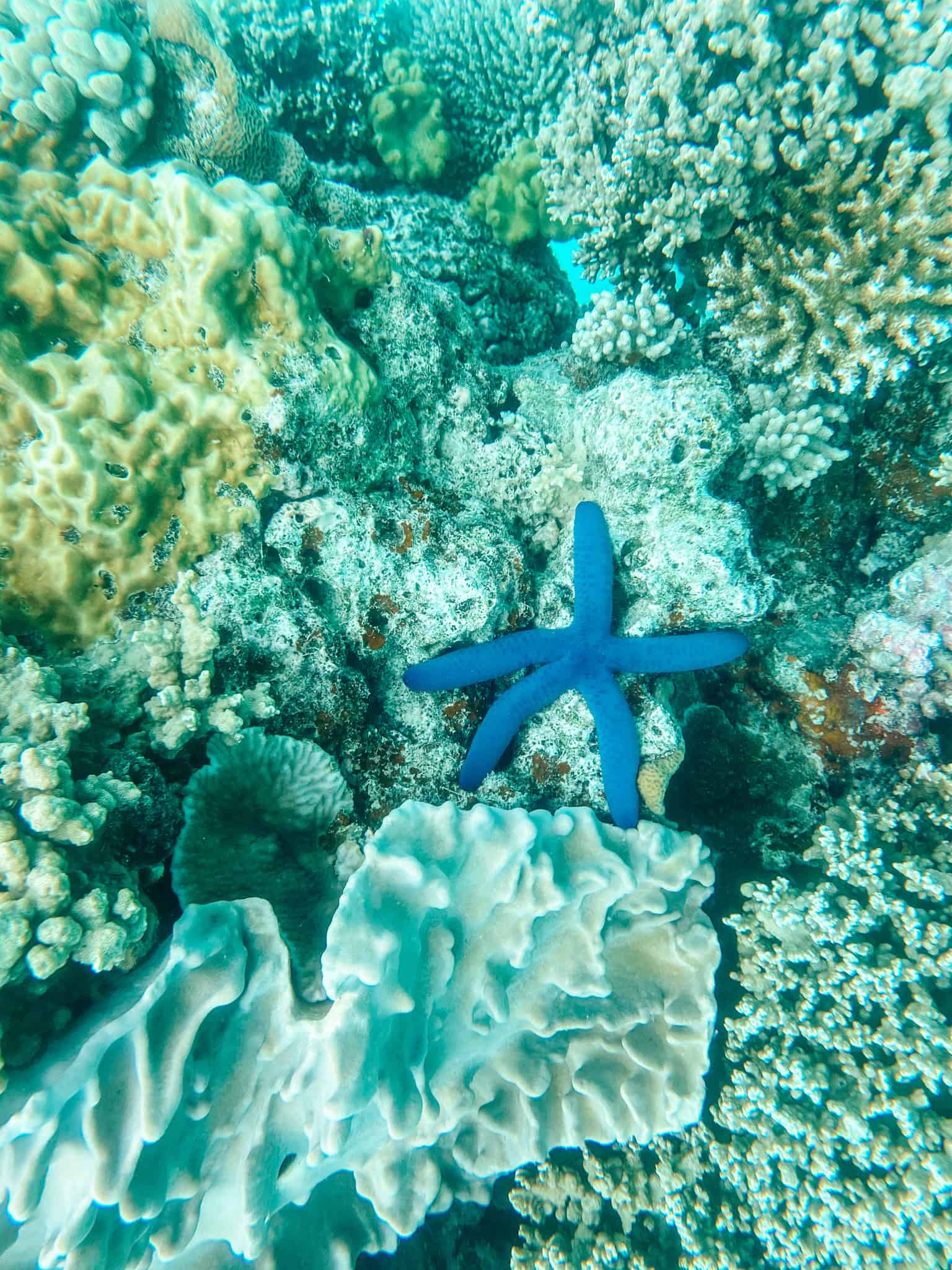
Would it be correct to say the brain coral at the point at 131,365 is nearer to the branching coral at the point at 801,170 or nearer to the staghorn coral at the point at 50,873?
the staghorn coral at the point at 50,873

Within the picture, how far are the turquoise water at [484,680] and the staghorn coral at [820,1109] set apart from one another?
0.07 ft

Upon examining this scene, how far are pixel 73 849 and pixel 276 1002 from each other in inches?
43.0

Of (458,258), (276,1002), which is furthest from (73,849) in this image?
(458,258)

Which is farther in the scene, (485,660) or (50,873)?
(485,660)

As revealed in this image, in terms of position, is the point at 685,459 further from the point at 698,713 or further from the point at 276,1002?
the point at 276,1002

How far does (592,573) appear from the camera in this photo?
142 inches

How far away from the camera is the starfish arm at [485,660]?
3.34m

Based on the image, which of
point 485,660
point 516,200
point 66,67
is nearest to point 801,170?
point 516,200

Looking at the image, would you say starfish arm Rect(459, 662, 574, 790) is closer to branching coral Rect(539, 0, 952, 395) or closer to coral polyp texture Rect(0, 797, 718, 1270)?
coral polyp texture Rect(0, 797, 718, 1270)

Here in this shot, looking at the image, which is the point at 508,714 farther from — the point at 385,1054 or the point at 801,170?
the point at 801,170

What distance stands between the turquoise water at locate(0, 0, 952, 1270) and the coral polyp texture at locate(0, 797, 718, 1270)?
22 mm

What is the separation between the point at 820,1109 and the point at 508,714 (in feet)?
8.40

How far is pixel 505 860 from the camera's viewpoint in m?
3.04

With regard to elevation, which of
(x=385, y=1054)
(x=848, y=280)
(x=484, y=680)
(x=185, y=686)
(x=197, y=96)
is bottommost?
(x=385, y=1054)
